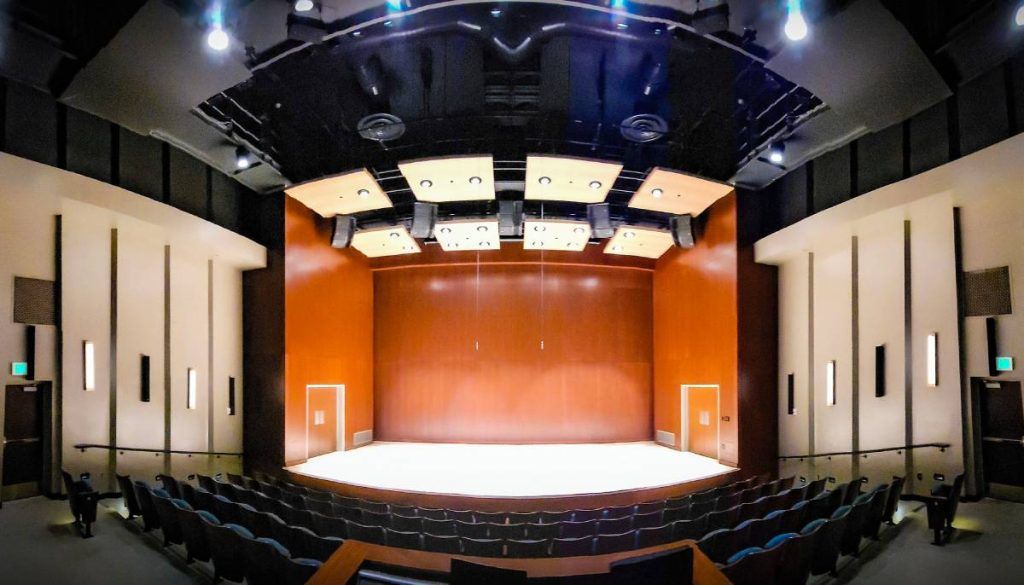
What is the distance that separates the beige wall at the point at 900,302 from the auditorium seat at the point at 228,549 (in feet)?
23.7

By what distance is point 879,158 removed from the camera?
6832mm

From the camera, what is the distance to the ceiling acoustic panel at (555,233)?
9.64m

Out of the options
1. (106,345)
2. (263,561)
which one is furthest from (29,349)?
(263,561)

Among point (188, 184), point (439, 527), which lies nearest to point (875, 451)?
point (439, 527)

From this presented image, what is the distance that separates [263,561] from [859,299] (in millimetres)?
8186

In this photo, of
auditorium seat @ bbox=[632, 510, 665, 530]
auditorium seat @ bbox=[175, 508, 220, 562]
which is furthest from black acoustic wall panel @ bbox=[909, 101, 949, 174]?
auditorium seat @ bbox=[175, 508, 220, 562]

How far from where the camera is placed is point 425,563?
2119mm

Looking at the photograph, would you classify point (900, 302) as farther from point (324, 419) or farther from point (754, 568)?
point (324, 419)

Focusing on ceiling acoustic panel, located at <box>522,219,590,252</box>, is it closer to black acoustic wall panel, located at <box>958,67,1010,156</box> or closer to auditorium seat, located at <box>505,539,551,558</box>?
black acoustic wall panel, located at <box>958,67,1010,156</box>

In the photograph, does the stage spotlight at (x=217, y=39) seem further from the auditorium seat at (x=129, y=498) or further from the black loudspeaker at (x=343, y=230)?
the black loudspeaker at (x=343, y=230)

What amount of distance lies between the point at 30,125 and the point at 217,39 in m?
3.10

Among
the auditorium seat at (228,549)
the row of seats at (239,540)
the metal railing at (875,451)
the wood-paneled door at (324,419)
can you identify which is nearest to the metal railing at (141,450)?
the wood-paneled door at (324,419)

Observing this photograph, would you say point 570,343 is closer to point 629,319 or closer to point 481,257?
point 629,319

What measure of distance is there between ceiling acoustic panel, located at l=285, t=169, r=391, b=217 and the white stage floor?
4.46m
